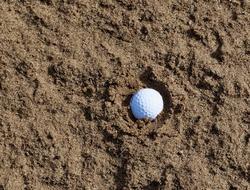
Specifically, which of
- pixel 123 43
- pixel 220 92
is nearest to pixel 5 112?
pixel 123 43

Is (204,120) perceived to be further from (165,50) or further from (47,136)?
(47,136)

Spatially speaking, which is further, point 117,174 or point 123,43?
point 123,43

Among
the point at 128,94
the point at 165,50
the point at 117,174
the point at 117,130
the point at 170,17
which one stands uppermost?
the point at 170,17
